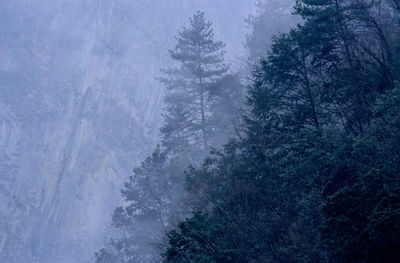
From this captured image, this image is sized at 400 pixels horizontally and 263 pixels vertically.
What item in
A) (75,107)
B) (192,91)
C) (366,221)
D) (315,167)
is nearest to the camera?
(366,221)

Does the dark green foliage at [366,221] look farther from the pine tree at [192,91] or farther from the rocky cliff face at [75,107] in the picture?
the rocky cliff face at [75,107]

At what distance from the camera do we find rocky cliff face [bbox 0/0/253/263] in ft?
175

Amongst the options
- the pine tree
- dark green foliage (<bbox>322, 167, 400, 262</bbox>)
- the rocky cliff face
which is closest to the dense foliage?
dark green foliage (<bbox>322, 167, 400, 262</bbox>)

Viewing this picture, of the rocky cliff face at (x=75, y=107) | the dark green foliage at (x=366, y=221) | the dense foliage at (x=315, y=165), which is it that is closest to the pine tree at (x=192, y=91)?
the dense foliage at (x=315, y=165)

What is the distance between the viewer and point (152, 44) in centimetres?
7744

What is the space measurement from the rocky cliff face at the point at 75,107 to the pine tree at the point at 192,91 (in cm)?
3509

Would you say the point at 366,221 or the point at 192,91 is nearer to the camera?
the point at 366,221

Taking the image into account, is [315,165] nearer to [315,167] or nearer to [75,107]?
[315,167]

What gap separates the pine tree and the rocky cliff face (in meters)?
35.1

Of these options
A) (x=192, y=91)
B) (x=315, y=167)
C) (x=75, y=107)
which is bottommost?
(x=315, y=167)

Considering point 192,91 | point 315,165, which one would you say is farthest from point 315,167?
point 192,91

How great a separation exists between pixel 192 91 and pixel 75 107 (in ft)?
159

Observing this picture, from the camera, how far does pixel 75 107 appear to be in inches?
2564

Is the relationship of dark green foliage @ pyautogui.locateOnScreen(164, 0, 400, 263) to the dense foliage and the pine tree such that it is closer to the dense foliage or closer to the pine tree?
the dense foliage
